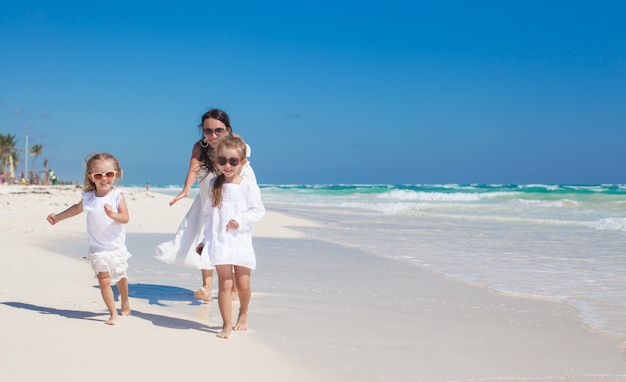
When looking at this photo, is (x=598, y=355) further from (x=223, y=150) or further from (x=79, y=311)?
(x=79, y=311)

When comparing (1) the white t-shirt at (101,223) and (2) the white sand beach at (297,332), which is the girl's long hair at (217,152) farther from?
(2) the white sand beach at (297,332)

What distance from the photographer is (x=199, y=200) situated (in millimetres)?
5668

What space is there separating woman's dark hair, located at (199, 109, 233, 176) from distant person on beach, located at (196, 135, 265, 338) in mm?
1075

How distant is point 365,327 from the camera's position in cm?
474

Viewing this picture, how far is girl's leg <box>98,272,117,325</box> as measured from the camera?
4.30 meters

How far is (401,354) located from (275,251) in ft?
18.9

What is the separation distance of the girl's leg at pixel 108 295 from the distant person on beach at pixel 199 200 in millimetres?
975

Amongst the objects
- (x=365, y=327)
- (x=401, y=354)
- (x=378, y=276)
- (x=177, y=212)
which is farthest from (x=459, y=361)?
(x=177, y=212)

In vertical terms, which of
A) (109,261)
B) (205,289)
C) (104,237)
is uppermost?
(104,237)

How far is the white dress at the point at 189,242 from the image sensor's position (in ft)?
17.9

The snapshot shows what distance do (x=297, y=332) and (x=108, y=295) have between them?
1.33 meters

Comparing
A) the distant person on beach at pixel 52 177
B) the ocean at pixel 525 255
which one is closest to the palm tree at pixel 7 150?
the distant person on beach at pixel 52 177

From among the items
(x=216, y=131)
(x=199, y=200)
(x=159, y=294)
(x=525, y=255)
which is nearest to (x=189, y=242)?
(x=199, y=200)

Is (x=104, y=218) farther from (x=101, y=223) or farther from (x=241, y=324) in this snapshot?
(x=241, y=324)
